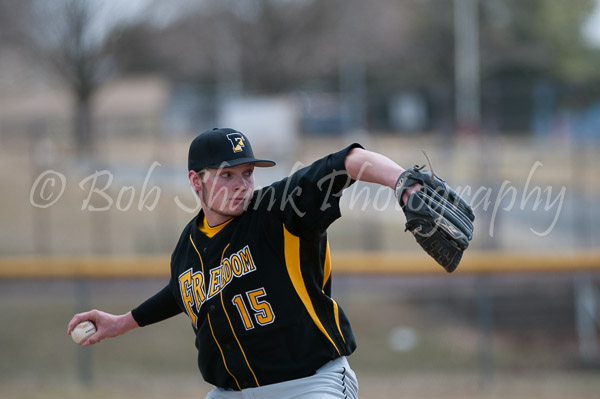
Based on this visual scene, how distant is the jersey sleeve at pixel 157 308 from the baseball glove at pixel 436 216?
1.38 m

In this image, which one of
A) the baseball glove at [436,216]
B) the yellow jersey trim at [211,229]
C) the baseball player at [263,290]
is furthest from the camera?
the yellow jersey trim at [211,229]

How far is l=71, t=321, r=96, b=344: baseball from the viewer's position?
3230mm

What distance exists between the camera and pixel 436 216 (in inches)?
90.4

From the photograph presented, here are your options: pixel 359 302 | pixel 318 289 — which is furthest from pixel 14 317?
pixel 318 289

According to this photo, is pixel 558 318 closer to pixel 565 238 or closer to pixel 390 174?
pixel 565 238

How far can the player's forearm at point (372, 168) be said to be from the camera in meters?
2.40

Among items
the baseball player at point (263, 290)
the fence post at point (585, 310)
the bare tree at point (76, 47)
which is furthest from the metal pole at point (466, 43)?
the baseball player at point (263, 290)

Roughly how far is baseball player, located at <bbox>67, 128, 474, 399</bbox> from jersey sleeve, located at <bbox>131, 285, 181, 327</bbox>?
364mm

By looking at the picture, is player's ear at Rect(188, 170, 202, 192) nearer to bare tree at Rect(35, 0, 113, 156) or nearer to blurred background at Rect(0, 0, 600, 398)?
blurred background at Rect(0, 0, 600, 398)

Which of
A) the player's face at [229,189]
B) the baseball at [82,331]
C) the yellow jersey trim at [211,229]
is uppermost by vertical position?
the player's face at [229,189]

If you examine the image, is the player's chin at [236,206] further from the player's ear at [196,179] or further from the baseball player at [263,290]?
the player's ear at [196,179]

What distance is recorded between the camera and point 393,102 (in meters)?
21.2

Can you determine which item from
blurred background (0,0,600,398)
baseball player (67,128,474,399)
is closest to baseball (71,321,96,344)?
baseball player (67,128,474,399)

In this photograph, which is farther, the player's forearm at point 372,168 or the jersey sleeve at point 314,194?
the jersey sleeve at point 314,194
